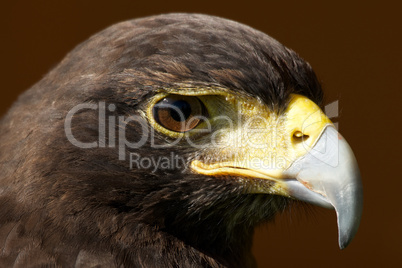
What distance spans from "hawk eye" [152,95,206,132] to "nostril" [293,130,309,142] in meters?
0.35

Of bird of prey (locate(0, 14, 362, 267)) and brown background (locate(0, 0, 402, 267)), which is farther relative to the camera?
brown background (locate(0, 0, 402, 267))

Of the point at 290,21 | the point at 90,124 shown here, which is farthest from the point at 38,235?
the point at 290,21

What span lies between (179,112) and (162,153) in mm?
161

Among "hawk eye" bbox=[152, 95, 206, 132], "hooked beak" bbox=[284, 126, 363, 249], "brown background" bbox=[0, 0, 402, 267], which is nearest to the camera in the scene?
"hooked beak" bbox=[284, 126, 363, 249]

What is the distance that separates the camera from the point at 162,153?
7.29 ft

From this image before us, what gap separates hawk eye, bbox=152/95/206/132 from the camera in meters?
2.19

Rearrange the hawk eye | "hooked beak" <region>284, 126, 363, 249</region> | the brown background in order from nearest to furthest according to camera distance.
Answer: "hooked beak" <region>284, 126, 363, 249</region> < the hawk eye < the brown background

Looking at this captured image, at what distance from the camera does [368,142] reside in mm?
5031

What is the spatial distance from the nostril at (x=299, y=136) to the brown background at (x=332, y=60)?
7.20 ft

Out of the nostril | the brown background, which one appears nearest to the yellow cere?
the nostril

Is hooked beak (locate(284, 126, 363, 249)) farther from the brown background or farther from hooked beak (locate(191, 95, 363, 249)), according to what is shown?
the brown background

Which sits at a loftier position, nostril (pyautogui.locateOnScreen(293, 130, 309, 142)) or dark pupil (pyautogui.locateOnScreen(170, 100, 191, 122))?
dark pupil (pyautogui.locateOnScreen(170, 100, 191, 122))

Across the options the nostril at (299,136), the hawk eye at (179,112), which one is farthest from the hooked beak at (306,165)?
the hawk eye at (179,112)

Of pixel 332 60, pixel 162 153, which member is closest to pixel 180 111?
pixel 162 153
